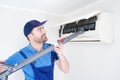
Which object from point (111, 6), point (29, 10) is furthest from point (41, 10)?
point (111, 6)

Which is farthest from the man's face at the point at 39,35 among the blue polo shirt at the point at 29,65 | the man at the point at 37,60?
the blue polo shirt at the point at 29,65

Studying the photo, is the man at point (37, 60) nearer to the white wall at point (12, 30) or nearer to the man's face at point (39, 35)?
the man's face at point (39, 35)

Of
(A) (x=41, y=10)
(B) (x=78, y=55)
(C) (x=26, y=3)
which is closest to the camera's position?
(C) (x=26, y=3)

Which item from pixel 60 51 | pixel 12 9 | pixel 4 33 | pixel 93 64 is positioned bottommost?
pixel 93 64

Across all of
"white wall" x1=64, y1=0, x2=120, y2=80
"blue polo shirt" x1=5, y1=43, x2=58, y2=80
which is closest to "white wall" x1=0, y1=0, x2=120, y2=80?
"white wall" x1=64, y1=0, x2=120, y2=80

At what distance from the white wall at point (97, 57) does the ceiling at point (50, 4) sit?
0.10 metres

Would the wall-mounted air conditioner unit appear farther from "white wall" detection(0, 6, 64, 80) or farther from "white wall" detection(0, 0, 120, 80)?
"white wall" detection(0, 6, 64, 80)

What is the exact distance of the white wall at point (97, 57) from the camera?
4.67ft

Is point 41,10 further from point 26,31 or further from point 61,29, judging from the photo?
point 26,31

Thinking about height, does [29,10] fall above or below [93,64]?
above

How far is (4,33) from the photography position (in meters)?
1.90

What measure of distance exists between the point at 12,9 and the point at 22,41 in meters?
0.41

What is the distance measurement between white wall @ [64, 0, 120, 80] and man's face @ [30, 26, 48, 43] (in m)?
0.56

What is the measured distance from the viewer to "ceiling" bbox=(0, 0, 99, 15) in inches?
67.2
